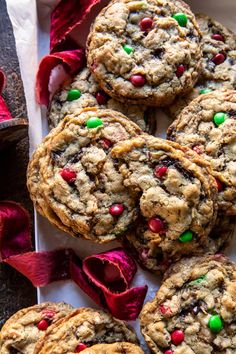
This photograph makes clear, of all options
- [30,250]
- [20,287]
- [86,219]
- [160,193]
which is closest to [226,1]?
[160,193]

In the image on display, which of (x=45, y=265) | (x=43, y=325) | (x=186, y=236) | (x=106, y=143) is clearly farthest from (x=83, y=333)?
(x=106, y=143)

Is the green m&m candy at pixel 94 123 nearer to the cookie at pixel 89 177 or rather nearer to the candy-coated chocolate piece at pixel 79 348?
→ the cookie at pixel 89 177

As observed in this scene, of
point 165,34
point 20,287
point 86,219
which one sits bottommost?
point 20,287

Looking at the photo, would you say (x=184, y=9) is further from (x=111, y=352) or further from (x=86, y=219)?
(x=111, y=352)

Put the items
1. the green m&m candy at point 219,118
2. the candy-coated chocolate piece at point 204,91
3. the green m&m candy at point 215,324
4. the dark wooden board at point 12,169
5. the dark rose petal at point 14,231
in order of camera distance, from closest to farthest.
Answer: the green m&m candy at point 215,324, the green m&m candy at point 219,118, the candy-coated chocolate piece at point 204,91, the dark rose petal at point 14,231, the dark wooden board at point 12,169

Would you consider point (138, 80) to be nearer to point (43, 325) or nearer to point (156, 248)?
point (156, 248)

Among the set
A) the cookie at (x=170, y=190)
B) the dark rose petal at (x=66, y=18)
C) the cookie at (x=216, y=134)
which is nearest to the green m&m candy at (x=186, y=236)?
the cookie at (x=170, y=190)

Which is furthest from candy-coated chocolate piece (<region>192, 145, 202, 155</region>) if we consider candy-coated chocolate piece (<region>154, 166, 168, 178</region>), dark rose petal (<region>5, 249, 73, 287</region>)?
dark rose petal (<region>5, 249, 73, 287</region>)
